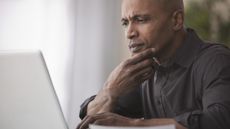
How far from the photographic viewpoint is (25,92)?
2.94 ft

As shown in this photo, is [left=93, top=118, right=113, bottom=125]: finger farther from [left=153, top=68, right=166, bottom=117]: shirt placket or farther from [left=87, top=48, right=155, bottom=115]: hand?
[left=153, top=68, right=166, bottom=117]: shirt placket

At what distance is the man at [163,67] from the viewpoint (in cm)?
119

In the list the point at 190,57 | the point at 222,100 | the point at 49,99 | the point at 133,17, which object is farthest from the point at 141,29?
the point at 49,99

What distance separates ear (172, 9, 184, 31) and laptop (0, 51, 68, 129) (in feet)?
1.83

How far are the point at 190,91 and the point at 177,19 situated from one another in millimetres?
236

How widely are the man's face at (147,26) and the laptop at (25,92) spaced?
42cm

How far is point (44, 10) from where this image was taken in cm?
178

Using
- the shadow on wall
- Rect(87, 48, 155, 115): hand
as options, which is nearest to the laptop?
Rect(87, 48, 155, 115): hand

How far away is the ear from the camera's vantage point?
131 cm

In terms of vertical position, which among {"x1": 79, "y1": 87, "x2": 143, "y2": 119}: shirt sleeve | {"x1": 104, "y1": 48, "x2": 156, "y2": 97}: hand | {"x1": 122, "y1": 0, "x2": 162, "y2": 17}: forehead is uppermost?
{"x1": 122, "y1": 0, "x2": 162, "y2": 17}: forehead

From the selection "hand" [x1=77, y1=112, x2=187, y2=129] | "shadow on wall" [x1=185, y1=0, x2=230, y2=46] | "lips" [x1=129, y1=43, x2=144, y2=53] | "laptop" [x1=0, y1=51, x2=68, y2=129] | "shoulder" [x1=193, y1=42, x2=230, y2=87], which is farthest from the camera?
"shadow on wall" [x1=185, y1=0, x2=230, y2=46]

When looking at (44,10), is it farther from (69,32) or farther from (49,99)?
(49,99)

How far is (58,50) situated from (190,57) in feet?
2.27

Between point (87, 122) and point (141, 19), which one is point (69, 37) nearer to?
point (141, 19)
